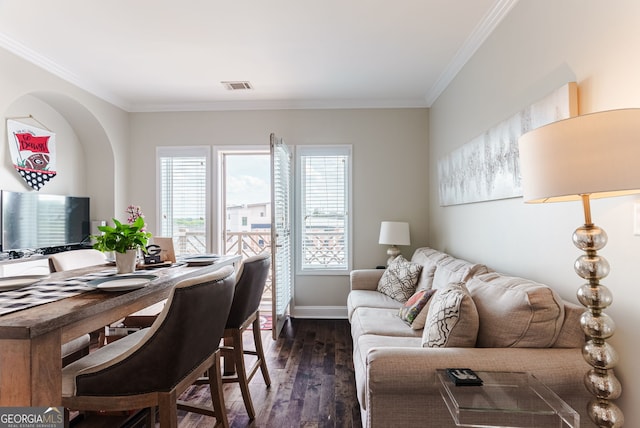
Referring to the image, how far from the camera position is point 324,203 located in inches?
172

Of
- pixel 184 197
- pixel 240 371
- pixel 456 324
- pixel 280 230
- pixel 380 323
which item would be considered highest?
pixel 184 197

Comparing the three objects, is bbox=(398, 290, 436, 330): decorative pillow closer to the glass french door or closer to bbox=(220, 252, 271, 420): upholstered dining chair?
bbox=(220, 252, 271, 420): upholstered dining chair

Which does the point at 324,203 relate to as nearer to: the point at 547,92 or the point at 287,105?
the point at 287,105

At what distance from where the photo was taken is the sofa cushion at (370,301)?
2.99 metres

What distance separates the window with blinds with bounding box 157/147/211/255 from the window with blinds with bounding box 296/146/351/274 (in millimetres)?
1204

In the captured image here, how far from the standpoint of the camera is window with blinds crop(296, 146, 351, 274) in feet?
14.3

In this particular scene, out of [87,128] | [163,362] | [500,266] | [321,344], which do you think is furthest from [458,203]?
[87,128]

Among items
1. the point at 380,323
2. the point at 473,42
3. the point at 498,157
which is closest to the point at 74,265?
the point at 380,323

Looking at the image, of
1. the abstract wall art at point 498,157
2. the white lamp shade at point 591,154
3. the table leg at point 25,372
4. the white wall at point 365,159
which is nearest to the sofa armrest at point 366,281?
the white wall at point 365,159

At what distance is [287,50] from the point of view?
3.02 m

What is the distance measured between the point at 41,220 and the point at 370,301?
3250 millimetres

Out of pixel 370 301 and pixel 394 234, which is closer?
pixel 370 301

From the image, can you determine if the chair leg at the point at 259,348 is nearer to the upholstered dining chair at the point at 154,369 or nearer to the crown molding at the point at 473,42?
the upholstered dining chair at the point at 154,369

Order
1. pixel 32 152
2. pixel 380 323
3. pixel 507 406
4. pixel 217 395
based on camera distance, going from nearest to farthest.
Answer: pixel 507 406 → pixel 217 395 → pixel 380 323 → pixel 32 152
